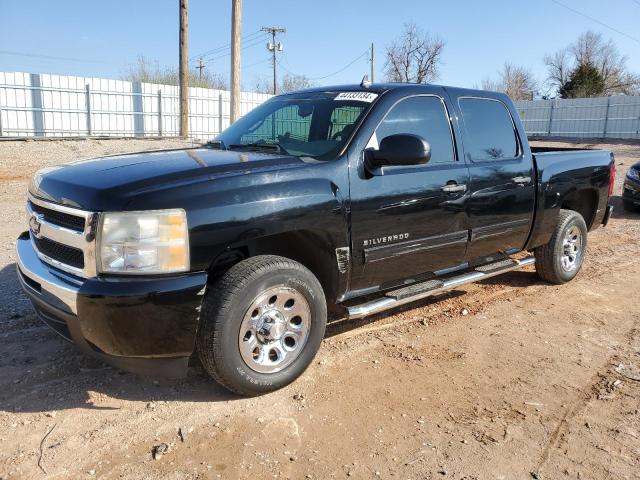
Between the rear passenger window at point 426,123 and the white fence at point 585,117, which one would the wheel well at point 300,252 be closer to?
the rear passenger window at point 426,123

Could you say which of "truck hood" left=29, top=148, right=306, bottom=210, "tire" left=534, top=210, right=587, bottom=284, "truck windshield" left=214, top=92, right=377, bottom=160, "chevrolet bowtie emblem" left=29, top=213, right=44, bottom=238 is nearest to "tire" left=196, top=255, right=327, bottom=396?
"truck hood" left=29, top=148, right=306, bottom=210

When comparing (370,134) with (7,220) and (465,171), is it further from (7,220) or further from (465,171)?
(7,220)

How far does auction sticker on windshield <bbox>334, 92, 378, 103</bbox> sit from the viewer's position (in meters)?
3.99

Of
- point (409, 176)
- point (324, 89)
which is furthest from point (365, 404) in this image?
point (324, 89)

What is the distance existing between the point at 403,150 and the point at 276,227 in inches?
→ 39.9

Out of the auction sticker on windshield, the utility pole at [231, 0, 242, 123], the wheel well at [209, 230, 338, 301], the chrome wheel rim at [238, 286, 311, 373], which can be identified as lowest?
the chrome wheel rim at [238, 286, 311, 373]

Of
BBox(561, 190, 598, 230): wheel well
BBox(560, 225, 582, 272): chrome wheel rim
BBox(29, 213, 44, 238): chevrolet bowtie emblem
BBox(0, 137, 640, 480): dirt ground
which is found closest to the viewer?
BBox(0, 137, 640, 480): dirt ground

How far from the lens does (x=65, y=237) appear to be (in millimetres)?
3018

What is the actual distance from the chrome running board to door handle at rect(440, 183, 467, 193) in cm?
74

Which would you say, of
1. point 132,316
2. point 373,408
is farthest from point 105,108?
point 373,408

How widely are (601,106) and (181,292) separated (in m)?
33.9

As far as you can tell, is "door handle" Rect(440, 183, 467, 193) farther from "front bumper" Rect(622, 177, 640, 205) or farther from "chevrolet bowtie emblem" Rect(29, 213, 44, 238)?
"front bumper" Rect(622, 177, 640, 205)

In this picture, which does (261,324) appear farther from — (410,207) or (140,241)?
(410,207)

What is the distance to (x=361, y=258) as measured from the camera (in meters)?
3.70
